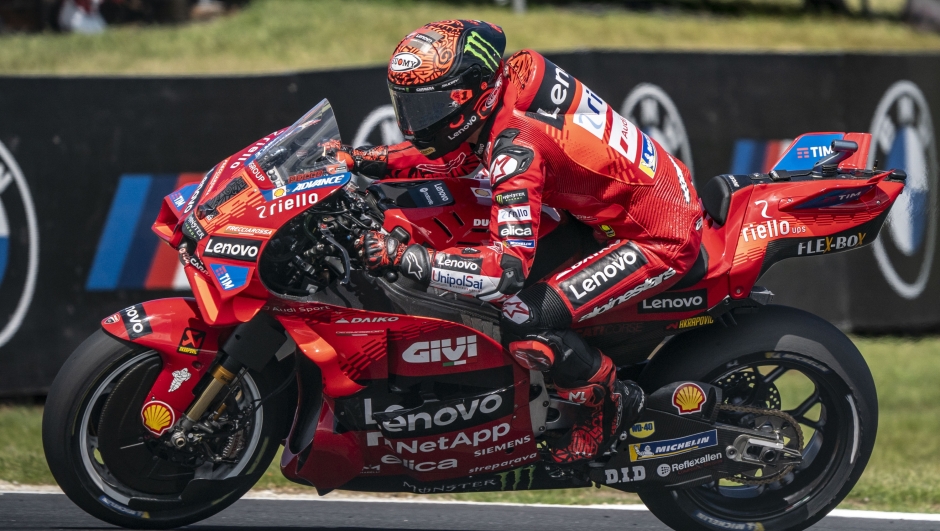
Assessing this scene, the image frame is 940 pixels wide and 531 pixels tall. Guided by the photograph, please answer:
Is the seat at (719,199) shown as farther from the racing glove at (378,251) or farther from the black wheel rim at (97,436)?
the black wheel rim at (97,436)

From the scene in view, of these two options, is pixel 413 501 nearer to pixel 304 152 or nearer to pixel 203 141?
pixel 304 152

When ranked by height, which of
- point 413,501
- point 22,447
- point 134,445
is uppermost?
point 134,445

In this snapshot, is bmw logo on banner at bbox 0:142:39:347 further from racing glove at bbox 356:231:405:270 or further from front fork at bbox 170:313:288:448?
racing glove at bbox 356:231:405:270

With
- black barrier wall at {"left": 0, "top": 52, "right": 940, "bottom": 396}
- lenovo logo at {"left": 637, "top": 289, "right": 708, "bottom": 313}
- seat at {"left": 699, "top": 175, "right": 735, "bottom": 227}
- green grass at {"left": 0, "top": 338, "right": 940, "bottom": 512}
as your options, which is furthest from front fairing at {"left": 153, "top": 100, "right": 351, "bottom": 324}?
black barrier wall at {"left": 0, "top": 52, "right": 940, "bottom": 396}

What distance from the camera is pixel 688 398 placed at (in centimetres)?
425

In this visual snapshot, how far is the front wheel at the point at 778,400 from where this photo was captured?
4.25 meters

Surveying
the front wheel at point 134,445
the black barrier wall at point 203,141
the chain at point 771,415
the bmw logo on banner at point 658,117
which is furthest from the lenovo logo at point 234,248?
the bmw logo on banner at point 658,117

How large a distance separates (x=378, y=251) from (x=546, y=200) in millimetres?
718

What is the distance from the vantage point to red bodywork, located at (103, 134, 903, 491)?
3744 mm

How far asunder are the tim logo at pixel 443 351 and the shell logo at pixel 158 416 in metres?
0.89

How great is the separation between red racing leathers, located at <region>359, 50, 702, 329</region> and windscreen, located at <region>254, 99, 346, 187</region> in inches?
21.3

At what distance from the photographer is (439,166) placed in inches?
179

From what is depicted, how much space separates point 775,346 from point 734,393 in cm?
32

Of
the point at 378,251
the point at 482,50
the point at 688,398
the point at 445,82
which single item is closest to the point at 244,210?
the point at 378,251
